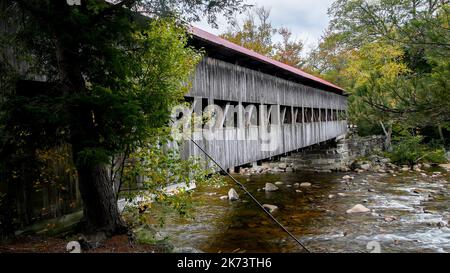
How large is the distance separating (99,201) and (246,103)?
6.54 m

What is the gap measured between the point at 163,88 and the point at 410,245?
6.01 metres

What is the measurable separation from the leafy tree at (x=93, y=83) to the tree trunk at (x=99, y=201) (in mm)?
13

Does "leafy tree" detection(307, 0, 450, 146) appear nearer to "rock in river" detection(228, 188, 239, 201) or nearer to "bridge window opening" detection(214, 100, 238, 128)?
"bridge window opening" detection(214, 100, 238, 128)

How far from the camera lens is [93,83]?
13.5 ft

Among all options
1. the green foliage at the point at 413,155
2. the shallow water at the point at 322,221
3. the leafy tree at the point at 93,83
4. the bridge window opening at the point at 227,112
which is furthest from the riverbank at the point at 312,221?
the green foliage at the point at 413,155

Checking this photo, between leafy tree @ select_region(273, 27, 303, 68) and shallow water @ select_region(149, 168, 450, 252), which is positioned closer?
shallow water @ select_region(149, 168, 450, 252)

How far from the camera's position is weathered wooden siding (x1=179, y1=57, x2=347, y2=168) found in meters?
8.32

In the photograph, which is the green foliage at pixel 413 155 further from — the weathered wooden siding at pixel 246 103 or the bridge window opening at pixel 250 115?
the bridge window opening at pixel 250 115

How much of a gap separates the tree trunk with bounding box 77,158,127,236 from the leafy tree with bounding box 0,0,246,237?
0.01 meters

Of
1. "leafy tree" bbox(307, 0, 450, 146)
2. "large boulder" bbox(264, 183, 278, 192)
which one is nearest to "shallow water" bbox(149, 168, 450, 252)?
"large boulder" bbox(264, 183, 278, 192)

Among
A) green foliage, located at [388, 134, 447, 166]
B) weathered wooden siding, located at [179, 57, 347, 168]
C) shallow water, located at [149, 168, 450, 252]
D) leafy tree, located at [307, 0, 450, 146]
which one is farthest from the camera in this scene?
green foliage, located at [388, 134, 447, 166]

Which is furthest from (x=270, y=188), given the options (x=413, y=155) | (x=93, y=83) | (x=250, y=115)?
(x=413, y=155)

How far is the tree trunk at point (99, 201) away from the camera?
4.68m
